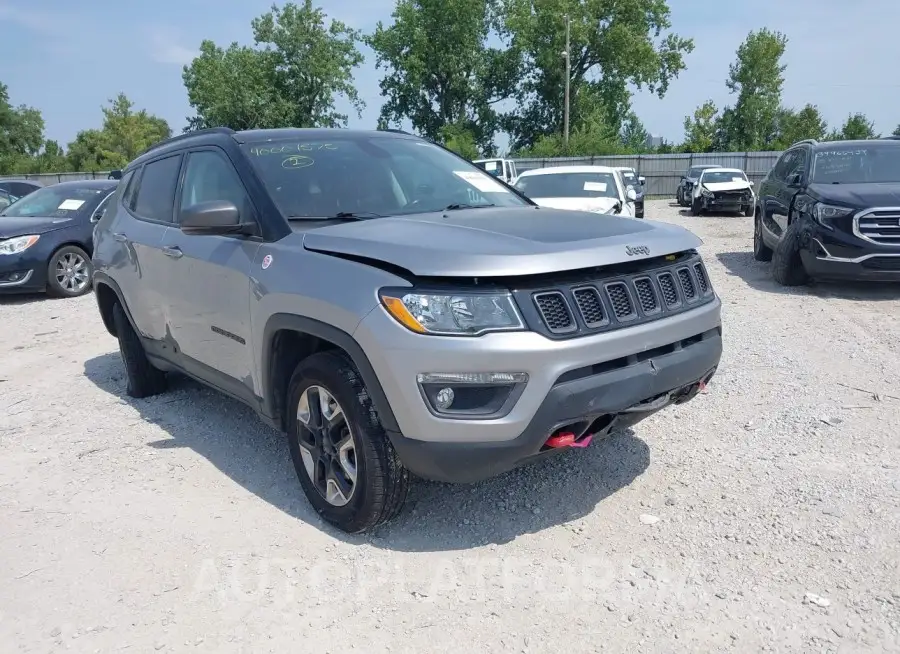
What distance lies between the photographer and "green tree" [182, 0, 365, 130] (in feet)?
178

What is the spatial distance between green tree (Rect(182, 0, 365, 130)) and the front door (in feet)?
172

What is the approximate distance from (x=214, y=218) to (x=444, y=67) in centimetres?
5138

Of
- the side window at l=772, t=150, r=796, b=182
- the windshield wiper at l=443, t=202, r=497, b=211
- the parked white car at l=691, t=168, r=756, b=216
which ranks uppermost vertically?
the windshield wiper at l=443, t=202, r=497, b=211

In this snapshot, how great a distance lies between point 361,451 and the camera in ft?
9.89

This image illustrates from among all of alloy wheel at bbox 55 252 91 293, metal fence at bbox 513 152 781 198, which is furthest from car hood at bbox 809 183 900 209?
metal fence at bbox 513 152 781 198

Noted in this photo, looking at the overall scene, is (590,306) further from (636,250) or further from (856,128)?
(856,128)

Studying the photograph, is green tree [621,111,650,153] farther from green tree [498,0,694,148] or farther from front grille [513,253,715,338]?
front grille [513,253,715,338]

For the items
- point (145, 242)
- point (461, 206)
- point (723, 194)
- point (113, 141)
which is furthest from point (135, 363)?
point (113, 141)

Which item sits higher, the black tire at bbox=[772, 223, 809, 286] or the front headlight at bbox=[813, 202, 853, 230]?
the front headlight at bbox=[813, 202, 853, 230]

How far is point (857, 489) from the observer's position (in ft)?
11.4

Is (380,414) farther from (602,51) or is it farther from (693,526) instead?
(602,51)

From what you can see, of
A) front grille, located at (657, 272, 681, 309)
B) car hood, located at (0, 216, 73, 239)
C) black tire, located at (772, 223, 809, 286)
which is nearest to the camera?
front grille, located at (657, 272, 681, 309)

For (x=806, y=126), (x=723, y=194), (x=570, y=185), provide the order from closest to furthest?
(x=570, y=185), (x=723, y=194), (x=806, y=126)

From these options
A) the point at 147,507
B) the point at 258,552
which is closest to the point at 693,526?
the point at 258,552
